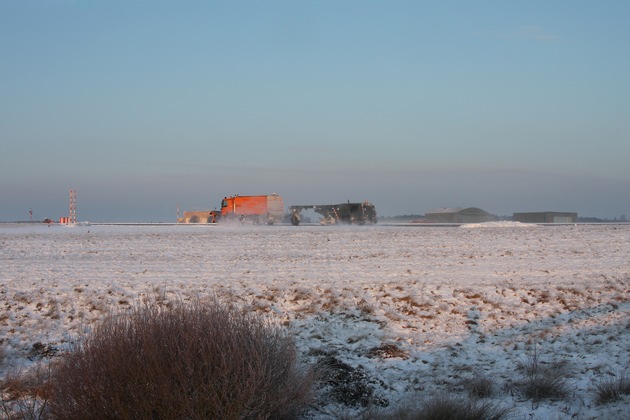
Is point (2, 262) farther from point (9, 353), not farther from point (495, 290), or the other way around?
point (495, 290)

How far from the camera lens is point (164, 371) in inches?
295

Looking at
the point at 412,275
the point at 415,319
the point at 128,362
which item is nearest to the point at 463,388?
the point at 415,319

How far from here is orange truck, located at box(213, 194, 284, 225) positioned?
189ft

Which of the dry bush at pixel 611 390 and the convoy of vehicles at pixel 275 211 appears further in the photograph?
the convoy of vehicles at pixel 275 211

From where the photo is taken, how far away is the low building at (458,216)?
3279 inches

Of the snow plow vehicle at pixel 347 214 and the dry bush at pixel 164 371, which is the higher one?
the snow plow vehicle at pixel 347 214

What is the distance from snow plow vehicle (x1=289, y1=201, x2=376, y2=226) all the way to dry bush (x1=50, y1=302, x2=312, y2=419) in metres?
46.1

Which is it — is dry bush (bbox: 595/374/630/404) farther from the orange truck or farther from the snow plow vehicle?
the orange truck

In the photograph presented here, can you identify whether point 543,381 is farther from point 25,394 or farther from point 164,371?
point 25,394

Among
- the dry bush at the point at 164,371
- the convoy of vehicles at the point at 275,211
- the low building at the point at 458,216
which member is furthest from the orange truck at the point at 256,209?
the dry bush at the point at 164,371

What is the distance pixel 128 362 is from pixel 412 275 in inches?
448

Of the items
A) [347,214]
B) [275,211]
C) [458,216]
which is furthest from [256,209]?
[458,216]

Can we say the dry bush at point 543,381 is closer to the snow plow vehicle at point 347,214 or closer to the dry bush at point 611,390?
the dry bush at point 611,390

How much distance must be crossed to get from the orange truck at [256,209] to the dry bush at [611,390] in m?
47.6
